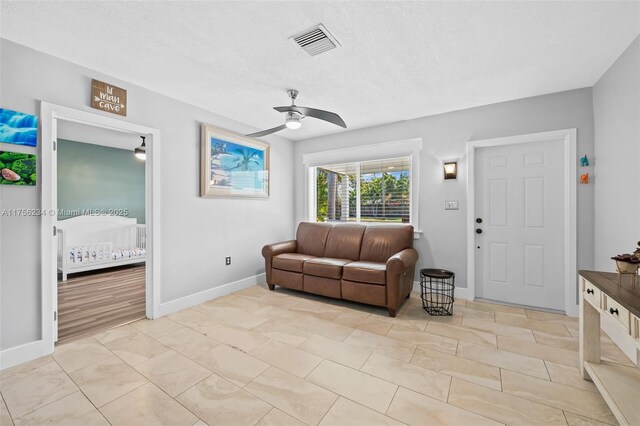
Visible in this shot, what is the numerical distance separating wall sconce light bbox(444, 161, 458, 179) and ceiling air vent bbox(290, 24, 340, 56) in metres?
2.35

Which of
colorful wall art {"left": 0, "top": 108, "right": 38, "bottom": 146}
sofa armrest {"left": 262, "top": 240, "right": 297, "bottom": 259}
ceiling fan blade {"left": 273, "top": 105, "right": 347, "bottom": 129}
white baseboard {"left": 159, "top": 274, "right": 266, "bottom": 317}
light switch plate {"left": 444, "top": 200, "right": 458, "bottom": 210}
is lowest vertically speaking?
white baseboard {"left": 159, "top": 274, "right": 266, "bottom": 317}

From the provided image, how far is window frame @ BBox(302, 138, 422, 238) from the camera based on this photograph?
3973 mm

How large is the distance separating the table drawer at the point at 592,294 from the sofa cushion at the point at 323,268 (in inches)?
88.0

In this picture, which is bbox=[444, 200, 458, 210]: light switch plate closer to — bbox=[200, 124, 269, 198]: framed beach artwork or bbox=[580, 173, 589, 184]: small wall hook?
bbox=[580, 173, 589, 184]: small wall hook

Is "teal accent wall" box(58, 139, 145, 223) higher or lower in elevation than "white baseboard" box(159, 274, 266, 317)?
higher

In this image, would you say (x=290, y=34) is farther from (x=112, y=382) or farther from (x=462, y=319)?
(x=462, y=319)

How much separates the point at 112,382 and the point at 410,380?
2147 millimetres

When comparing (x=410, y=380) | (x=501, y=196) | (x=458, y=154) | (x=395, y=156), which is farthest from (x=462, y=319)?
(x=395, y=156)

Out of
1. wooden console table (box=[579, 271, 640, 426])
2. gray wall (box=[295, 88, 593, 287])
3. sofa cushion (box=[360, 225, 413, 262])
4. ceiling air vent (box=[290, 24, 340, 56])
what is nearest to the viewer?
wooden console table (box=[579, 271, 640, 426])

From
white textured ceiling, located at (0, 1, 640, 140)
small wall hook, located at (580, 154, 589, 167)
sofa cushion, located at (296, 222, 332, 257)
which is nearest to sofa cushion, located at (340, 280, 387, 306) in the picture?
sofa cushion, located at (296, 222, 332, 257)

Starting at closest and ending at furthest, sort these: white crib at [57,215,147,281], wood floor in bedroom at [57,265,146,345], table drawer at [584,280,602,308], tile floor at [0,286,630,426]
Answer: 1. tile floor at [0,286,630,426]
2. table drawer at [584,280,602,308]
3. wood floor in bedroom at [57,265,146,345]
4. white crib at [57,215,147,281]

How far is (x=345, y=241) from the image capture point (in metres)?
4.16

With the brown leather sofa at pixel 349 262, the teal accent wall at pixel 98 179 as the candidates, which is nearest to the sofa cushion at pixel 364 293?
the brown leather sofa at pixel 349 262

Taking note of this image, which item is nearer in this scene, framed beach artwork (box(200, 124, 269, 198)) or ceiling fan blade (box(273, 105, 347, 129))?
ceiling fan blade (box(273, 105, 347, 129))
